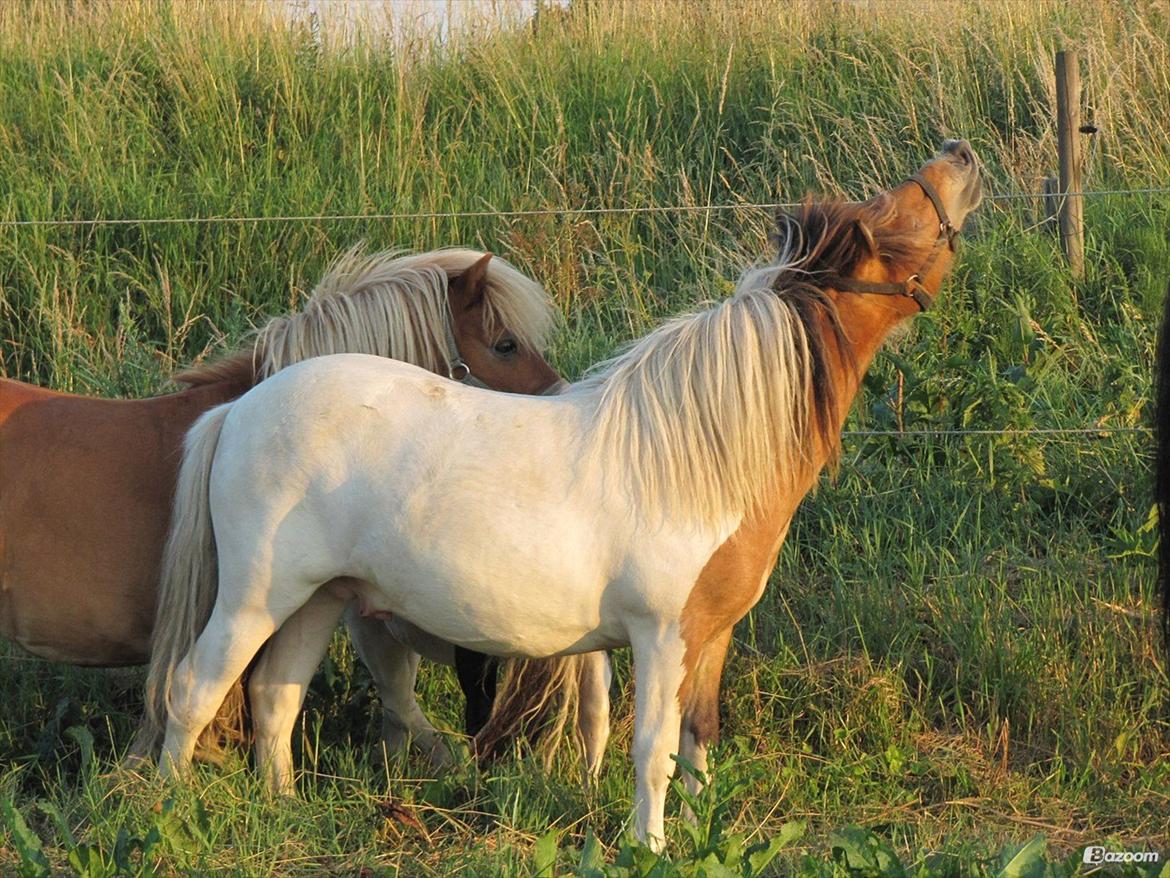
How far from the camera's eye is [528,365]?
401 centimetres

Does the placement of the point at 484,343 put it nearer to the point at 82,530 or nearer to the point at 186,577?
the point at 186,577

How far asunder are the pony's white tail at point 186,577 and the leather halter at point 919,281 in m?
1.67

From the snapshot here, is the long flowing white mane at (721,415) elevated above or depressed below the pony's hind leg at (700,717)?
above

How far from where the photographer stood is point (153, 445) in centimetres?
384

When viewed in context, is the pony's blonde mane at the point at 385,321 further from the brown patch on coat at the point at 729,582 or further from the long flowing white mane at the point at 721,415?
the brown patch on coat at the point at 729,582

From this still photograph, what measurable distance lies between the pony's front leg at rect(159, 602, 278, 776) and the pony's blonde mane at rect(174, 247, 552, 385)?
2.58ft

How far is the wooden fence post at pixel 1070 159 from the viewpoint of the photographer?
5.78 meters

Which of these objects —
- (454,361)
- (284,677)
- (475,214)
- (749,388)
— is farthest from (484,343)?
(475,214)

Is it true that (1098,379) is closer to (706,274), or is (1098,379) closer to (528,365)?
(706,274)

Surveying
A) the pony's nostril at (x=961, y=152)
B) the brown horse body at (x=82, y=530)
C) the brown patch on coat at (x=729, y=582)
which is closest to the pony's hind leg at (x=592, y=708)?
the brown patch on coat at (x=729, y=582)

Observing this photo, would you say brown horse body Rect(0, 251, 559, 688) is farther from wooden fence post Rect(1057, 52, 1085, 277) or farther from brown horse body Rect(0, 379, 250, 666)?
wooden fence post Rect(1057, 52, 1085, 277)

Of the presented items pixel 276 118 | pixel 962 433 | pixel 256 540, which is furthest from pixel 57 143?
pixel 962 433

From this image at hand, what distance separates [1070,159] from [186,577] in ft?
13.6

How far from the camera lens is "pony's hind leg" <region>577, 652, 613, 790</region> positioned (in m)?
3.85
